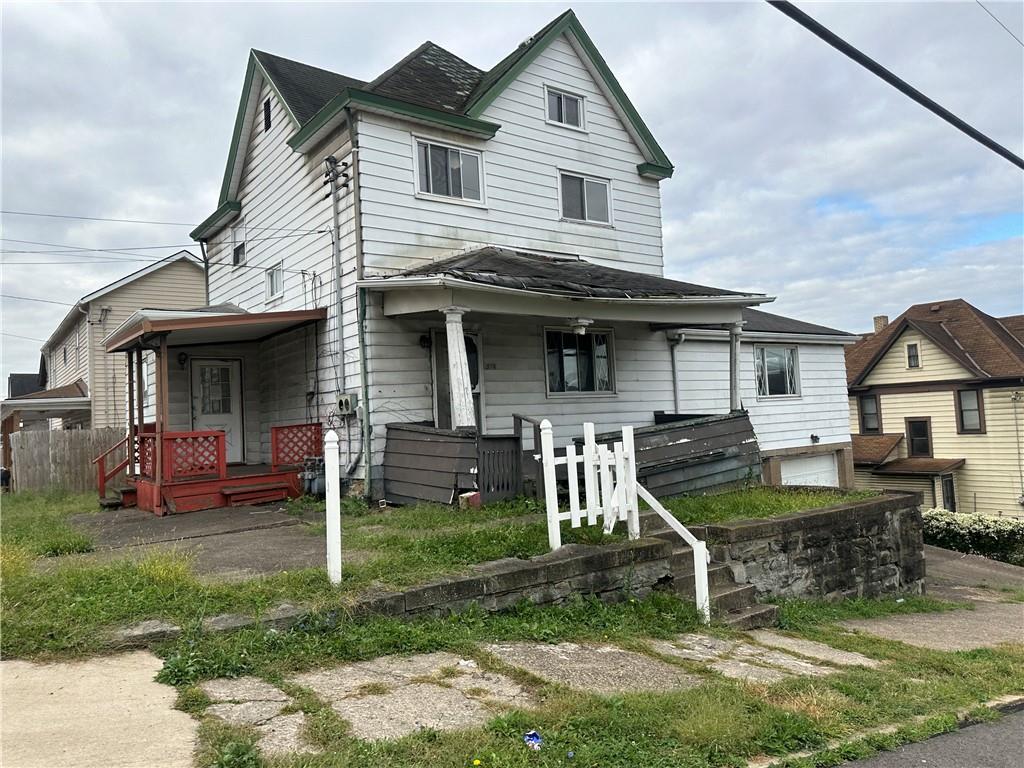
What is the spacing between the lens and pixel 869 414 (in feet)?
99.5

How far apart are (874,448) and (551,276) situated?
22436 millimetres

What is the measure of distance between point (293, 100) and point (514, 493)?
8.69m

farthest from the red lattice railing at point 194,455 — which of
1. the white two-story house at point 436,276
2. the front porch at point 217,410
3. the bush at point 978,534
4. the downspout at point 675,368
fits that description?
the bush at point 978,534

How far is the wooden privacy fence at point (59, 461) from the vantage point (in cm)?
1714

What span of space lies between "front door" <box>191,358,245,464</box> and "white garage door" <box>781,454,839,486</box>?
12.9 m

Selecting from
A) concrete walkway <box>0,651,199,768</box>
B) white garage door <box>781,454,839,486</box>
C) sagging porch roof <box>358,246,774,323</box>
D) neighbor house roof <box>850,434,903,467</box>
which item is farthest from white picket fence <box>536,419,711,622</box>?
neighbor house roof <box>850,434,903,467</box>

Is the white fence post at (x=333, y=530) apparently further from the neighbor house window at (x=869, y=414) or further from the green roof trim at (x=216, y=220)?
the neighbor house window at (x=869, y=414)

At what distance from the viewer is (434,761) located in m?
3.43

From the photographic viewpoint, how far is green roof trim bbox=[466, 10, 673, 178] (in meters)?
13.3

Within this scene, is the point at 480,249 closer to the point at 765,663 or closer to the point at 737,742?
the point at 765,663

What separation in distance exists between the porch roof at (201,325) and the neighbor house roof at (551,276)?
2.12m

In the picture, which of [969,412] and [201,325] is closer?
[201,325]

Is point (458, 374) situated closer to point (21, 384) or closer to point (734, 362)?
point (734, 362)

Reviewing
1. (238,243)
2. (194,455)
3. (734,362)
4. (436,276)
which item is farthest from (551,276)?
(238,243)
